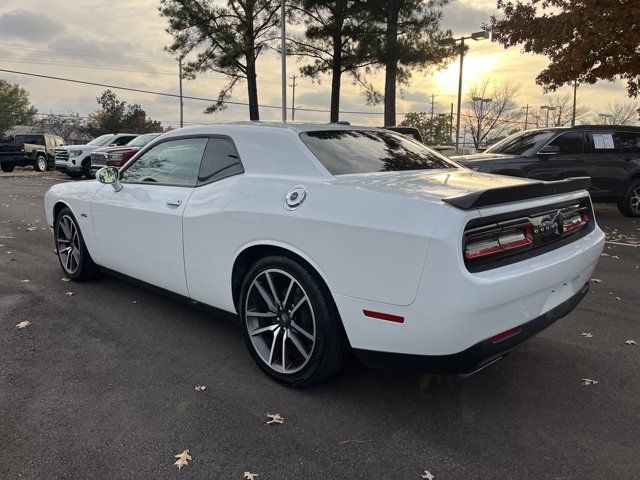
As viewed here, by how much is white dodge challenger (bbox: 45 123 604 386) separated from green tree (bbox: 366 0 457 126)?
1454cm

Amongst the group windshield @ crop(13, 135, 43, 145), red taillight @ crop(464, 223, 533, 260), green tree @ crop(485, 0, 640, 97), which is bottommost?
red taillight @ crop(464, 223, 533, 260)

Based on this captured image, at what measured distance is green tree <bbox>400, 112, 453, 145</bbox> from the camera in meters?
60.1

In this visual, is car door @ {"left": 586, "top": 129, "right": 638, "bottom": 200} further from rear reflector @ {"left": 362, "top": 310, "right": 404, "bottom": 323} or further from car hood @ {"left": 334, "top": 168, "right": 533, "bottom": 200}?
rear reflector @ {"left": 362, "top": 310, "right": 404, "bottom": 323}

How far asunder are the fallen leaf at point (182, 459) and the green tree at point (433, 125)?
196 ft

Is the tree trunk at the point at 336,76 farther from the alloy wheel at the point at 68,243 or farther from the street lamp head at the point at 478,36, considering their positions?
the alloy wheel at the point at 68,243

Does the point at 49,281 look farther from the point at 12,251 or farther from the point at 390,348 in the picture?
the point at 390,348

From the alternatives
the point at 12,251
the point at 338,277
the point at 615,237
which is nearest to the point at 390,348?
the point at 338,277

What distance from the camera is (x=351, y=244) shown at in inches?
101

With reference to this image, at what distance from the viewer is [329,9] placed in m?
19.1

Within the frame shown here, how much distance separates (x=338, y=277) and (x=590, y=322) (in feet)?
8.80

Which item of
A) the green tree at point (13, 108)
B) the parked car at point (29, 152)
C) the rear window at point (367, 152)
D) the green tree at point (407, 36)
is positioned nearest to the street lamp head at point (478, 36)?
the green tree at point (407, 36)

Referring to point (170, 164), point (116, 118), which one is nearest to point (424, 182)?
point (170, 164)

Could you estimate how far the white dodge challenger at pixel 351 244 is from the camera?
2.39 metres

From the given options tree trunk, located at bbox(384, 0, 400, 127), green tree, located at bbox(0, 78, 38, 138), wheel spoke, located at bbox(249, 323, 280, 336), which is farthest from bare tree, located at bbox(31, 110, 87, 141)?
wheel spoke, located at bbox(249, 323, 280, 336)
